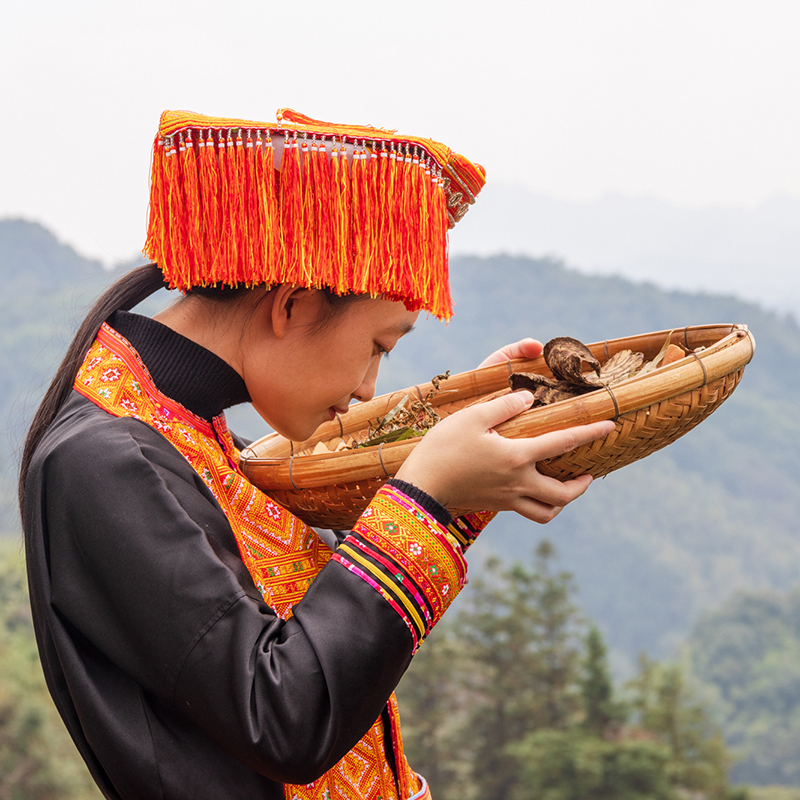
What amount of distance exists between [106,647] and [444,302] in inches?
22.8

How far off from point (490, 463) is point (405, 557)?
157mm

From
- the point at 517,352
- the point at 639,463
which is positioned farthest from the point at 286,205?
the point at 639,463

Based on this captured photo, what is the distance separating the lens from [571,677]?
1427 centimetres

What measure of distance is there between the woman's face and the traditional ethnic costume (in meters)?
0.05

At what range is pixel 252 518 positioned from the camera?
1.17 metres

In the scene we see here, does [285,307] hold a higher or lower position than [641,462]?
higher

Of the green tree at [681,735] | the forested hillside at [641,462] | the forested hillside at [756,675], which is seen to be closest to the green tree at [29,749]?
the green tree at [681,735]

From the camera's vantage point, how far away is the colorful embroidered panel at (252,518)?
1.08m

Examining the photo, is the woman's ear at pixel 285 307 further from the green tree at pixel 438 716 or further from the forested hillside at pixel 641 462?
the forested hillside at pixel 641 462

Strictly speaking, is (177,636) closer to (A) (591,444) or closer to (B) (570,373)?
(A) (591,444)

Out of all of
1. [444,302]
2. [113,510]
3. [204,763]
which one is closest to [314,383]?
[444,302]

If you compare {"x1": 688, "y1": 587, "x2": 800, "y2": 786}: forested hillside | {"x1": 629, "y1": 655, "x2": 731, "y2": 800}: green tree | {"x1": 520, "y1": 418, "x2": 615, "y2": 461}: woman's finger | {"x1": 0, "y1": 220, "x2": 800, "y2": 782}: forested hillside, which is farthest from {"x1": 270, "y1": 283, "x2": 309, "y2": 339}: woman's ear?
{"x1": 0, "y1": 220, "x2": 800, "y2": 782}: forested hillside

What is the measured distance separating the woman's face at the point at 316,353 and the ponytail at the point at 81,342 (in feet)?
0.59

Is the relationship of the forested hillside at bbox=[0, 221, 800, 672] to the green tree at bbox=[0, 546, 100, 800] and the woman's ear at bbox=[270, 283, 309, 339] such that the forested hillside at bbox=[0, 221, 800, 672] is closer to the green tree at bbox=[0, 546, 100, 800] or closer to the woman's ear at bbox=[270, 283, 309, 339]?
the green tree at bbox=[0, 546, 100, 800]
